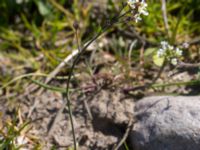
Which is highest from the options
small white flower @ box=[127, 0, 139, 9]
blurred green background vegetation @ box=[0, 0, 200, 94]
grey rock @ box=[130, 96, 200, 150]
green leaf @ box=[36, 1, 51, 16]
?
green leaf @ box=[36, 1, 51, 16]

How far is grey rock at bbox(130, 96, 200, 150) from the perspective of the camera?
6.59ft

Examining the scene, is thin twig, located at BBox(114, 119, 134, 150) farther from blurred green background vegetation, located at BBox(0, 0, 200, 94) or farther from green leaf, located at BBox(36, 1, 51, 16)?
green leaf, located at BBox(36, 1, 51, 16)

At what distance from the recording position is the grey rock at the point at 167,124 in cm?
201

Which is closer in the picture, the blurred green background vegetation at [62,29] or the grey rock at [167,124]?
the grey rock at [167,124]

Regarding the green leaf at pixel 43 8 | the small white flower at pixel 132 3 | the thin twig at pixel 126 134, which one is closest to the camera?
the small white flower at pixel 132 3

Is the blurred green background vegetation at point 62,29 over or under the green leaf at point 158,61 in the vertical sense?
over

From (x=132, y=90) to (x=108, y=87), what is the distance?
165 millimetres

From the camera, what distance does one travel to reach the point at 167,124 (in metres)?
2.11

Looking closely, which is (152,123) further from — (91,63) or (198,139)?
(91,63)

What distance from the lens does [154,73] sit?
2.73 metres

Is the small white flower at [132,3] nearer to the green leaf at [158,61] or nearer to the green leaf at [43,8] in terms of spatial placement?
the green leaf at [158,61]

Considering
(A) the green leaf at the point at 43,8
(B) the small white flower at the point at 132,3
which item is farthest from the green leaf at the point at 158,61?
(A) the green leaf at the point at 43,8

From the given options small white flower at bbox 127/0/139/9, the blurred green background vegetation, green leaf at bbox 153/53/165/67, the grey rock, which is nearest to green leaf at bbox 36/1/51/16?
the blurred green background vegetation

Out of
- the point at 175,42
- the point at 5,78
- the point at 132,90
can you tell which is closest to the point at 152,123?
the point at 132,90
